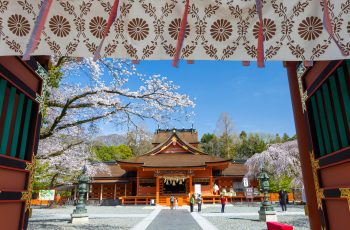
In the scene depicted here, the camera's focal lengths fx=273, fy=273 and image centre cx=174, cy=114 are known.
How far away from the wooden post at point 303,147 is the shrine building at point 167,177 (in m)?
20.6

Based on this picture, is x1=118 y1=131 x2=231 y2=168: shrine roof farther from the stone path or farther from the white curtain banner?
the white curtain banner

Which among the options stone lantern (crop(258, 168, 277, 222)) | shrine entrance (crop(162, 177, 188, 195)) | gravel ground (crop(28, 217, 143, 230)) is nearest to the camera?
gravel ground (crop(28, 217, 143, 230))

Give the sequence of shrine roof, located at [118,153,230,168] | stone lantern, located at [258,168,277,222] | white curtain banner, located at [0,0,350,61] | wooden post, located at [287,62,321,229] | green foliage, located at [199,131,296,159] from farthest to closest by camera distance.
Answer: green foliage, located at [199,131,296,159] < shrine roof, located at [118,153,230,168] < stone lantern, located at [258,168,277,222] < wooden post, located at [287,62,321,229] < white curtain banner, located at [0,0,350,61]

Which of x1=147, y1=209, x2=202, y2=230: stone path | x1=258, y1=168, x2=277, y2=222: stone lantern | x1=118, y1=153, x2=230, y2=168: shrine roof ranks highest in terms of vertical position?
x1=118, y1=153, x2=230, y2=168: shrine roof

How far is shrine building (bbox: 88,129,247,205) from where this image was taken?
2717 cm

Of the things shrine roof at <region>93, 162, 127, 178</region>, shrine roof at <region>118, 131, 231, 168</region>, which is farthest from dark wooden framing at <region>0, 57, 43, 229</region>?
shrine roof at <region>93, 162, 127, 178</region>

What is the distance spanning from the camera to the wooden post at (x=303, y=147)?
4.04 metres

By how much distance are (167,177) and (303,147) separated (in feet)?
79.2

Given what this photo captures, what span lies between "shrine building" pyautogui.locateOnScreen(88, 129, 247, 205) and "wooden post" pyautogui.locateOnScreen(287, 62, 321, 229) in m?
20.6

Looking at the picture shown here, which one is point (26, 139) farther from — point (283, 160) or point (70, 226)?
point (283, 160)

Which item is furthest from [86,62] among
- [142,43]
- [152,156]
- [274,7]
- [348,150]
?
[152,156]

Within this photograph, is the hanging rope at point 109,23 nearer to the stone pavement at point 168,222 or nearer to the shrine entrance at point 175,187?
the stone pavement at point 168,222

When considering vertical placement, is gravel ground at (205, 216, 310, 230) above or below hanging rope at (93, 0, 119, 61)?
below

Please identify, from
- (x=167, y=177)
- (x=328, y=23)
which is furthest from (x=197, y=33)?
(x=167, y=177)
